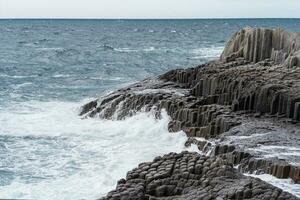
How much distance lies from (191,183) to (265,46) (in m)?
17.4

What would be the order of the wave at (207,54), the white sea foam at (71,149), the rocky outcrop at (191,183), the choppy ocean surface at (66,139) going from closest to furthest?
the rocky outcrop at (191,183)
the white sea foam at (71,149)
the choppy ocean surface at (66,139)
the wave at (207,54)

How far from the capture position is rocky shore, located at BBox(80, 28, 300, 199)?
15.1 metres

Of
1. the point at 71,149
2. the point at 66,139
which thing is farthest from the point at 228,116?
the point at 66,139

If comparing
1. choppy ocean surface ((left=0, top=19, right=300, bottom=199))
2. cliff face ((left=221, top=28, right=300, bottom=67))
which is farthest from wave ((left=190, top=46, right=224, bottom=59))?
cliff face ((left=221, top=28, right=300, bottom=67))

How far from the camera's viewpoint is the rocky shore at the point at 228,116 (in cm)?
1506

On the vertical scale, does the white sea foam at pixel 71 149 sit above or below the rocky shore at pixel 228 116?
below

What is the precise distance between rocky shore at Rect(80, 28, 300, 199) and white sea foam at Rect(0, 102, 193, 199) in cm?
110

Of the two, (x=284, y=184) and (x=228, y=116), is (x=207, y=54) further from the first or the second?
(x=284, y=184)

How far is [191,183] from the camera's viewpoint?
1512cm

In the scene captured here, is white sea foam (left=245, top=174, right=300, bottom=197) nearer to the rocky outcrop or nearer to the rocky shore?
the rocky shore

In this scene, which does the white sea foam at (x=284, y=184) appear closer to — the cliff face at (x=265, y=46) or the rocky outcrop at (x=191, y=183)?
the rocky outcrop at (x=191, y=183)

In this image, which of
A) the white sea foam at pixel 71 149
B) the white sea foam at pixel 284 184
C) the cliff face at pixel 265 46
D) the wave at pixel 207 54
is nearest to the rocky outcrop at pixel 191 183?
the white sea foam at pixel 284 184

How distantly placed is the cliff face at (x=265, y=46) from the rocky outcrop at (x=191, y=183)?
12842 mm

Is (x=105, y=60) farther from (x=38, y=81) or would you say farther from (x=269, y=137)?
(x=269, y=137)
